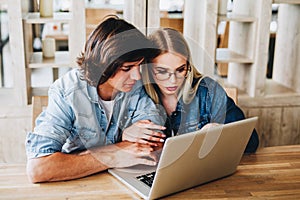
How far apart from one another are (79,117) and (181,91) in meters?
0.48

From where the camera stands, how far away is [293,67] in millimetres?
2795

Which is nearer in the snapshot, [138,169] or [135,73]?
[138,169]

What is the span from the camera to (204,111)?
1.96m

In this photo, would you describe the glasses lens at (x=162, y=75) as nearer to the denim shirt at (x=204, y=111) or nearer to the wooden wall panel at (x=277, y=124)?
the denim shirt at (x=204, y=111)

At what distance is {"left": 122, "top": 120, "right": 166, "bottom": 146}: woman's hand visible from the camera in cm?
169

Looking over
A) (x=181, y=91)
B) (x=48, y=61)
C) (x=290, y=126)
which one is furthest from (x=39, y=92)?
(x=290, y=126)

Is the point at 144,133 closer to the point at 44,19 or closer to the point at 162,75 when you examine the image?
the point at 162,75

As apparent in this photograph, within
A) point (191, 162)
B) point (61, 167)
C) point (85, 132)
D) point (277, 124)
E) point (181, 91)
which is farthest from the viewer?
point (277, 124)

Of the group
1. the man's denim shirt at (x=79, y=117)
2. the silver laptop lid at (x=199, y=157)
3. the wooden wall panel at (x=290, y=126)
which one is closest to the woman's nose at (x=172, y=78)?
→ the man's denim shirt at (x=79, y=117)

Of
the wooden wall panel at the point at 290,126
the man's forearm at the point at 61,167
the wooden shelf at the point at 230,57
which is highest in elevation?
the wooden shelf at the point at 230,57

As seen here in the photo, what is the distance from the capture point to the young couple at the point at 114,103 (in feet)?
5.10

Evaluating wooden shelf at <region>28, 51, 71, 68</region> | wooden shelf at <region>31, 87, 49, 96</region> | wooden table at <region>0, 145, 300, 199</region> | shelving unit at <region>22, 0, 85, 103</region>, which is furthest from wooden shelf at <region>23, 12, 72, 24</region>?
wooden table at <region>0, 145, 300, 199</region>

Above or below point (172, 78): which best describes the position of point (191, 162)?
below

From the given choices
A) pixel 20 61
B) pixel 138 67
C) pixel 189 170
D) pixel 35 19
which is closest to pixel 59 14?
pixel 35 19
